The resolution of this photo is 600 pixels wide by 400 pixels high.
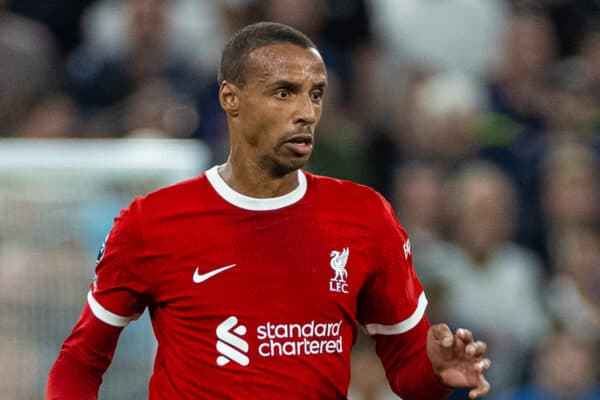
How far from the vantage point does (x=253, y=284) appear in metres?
3.38

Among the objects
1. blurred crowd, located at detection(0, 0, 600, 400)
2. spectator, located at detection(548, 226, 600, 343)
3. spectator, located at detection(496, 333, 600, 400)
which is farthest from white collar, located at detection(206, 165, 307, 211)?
spectator, located at detection(548, 226, 600, 343)

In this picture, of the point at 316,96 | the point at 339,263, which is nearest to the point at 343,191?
the point at 339,263

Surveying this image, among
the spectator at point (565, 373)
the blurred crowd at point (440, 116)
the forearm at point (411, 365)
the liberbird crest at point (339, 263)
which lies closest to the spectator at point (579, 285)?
the blurred crowd at point (440, 116)

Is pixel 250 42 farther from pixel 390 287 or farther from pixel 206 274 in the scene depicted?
pixel 390 287

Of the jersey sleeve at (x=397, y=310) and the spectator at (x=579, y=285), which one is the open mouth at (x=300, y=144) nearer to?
the jersey sleeve at (x=397, y=310)

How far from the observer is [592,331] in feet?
20.0

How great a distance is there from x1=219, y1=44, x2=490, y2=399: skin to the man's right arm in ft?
2.18

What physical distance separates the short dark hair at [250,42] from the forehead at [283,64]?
0.07 ft

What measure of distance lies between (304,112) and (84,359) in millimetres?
970

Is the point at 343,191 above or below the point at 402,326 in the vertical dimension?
above

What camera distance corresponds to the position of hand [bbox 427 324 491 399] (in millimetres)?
3152

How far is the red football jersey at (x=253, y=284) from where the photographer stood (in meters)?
3.36

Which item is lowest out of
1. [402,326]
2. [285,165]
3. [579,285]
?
[579,285]

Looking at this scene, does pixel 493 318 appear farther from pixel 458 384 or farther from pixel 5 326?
pixel 458 384
